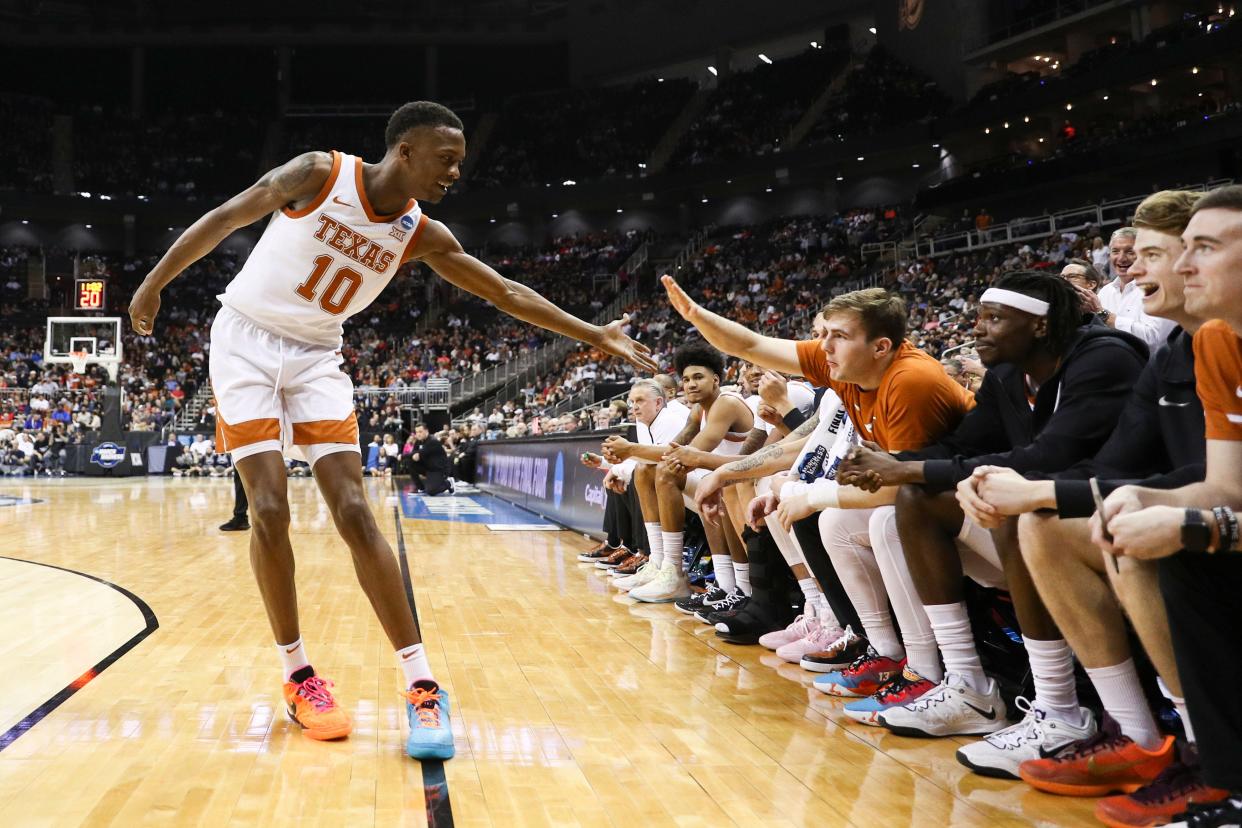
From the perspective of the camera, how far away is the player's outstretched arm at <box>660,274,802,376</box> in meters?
3.87

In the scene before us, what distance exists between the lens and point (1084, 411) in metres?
2.62

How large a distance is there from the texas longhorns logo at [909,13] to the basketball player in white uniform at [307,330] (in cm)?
2980

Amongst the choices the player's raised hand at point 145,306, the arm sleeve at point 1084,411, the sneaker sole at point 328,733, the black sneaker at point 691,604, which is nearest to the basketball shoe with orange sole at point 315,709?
the sneaker sole at point 328,733

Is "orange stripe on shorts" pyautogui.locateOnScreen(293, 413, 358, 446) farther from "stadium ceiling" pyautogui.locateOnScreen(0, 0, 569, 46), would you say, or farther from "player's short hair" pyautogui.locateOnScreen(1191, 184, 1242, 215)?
"stadium ceiling" pyautogui.locateOnScreen(0, 0, 569, 46)

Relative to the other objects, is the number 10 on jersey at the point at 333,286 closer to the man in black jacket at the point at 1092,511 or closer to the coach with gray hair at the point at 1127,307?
the man in black jacket at the point at 1092,511

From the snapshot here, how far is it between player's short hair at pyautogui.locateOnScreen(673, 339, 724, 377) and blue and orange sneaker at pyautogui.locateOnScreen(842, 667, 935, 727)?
2.55 meters

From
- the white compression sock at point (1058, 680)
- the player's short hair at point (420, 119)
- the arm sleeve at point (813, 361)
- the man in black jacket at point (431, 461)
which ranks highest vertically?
the player's short hair at point (420, 119)

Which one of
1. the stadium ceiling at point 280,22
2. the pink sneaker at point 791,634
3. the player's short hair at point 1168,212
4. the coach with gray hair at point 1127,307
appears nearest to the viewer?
the player's short hair at point 1168,212

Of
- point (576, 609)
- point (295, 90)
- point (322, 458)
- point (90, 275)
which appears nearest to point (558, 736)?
point (322, 458)

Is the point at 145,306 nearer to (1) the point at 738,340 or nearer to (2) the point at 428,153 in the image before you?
(2) the point at 428,153

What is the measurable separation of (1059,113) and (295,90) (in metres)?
29.0

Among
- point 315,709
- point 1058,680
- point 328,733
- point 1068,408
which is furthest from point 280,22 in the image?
point 1058,680

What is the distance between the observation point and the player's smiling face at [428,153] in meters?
3.17

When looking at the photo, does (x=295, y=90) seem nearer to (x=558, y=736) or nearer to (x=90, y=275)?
(x=90, y=275)
